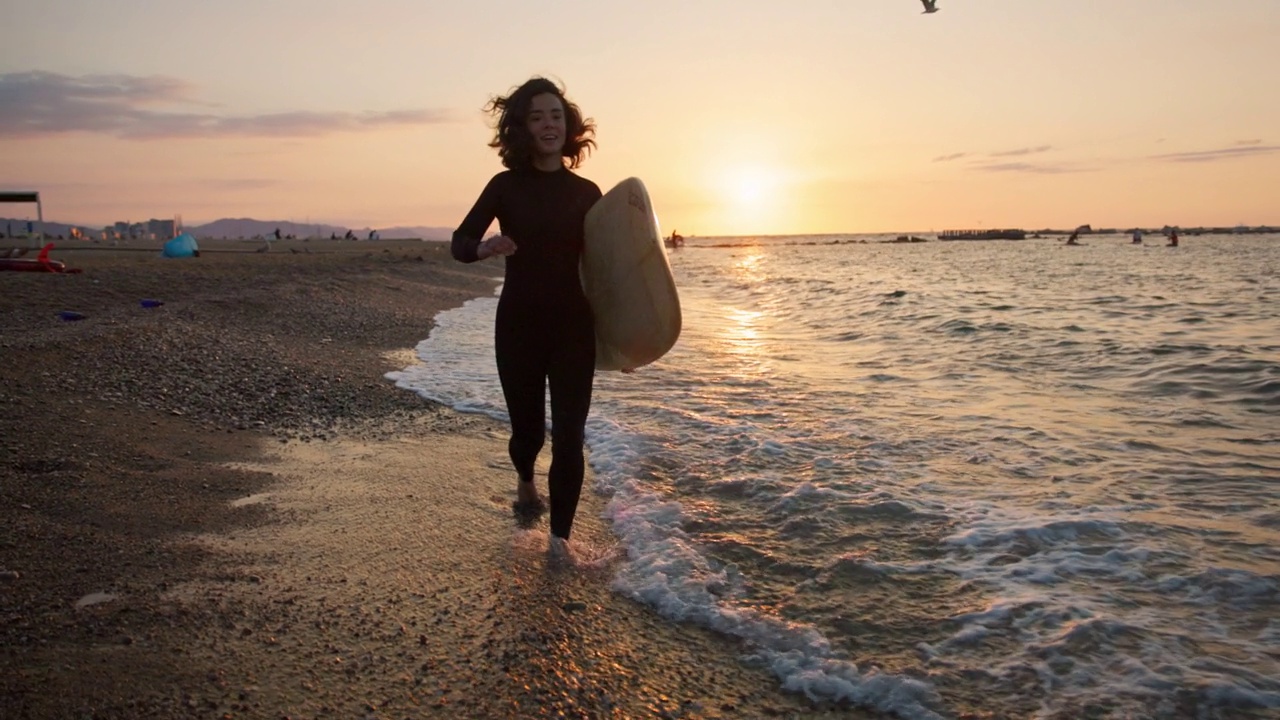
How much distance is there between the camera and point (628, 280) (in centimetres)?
406

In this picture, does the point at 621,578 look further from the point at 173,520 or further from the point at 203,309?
the point at 203,309

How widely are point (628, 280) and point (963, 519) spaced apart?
2182 mm

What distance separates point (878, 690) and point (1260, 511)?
3152 millimetres

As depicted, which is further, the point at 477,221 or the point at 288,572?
the point at 477,221

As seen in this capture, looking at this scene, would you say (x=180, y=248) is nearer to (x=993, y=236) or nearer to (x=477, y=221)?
(x=477, y=221)

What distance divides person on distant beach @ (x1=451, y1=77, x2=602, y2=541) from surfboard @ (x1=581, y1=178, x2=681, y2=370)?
121 millimetres

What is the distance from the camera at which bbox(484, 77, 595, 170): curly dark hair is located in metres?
3.77

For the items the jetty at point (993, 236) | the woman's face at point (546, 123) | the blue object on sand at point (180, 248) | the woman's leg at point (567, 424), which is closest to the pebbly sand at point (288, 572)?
the woman's leg at point (567, 424)

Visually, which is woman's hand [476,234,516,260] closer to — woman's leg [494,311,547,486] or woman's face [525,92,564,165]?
woman's leg [494,311,547,486]

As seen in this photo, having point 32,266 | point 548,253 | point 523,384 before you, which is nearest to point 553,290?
point 548,253

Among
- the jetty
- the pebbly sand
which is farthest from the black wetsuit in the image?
the jetty

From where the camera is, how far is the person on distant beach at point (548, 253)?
3.77 m

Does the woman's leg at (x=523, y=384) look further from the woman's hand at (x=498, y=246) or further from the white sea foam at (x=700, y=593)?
the white sea foam at (x=700, y=593)

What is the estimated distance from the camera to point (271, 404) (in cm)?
659
